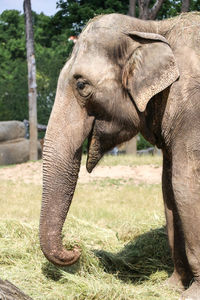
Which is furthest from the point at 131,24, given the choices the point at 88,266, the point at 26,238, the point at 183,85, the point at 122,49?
the point at 26,238

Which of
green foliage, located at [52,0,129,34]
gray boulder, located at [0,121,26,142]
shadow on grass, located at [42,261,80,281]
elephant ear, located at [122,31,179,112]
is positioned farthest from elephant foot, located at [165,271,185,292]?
green foliage, located at [52,0,129,34]

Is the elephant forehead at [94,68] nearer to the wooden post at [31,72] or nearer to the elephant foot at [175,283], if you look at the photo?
the elephant foot at [175,283]

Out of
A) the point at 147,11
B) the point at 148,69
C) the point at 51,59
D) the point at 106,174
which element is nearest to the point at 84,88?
the point at 148,69

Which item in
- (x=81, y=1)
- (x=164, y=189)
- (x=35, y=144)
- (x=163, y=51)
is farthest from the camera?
(x=81, y=1)

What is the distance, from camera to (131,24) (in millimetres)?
3811

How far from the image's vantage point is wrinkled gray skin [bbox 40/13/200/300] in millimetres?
3559

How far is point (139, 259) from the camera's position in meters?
5.06

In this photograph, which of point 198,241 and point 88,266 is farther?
point 88,266

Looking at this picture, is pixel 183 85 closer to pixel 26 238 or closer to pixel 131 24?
pixel 131 24

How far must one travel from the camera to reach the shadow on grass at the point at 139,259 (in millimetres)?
4793

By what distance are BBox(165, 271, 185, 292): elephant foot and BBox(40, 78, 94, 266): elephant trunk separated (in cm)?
116

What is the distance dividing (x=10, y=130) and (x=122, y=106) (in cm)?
1393

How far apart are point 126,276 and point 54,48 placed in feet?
97.1

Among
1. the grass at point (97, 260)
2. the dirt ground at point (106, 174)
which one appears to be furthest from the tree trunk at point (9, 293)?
the dirt ground at point (106, 174)
